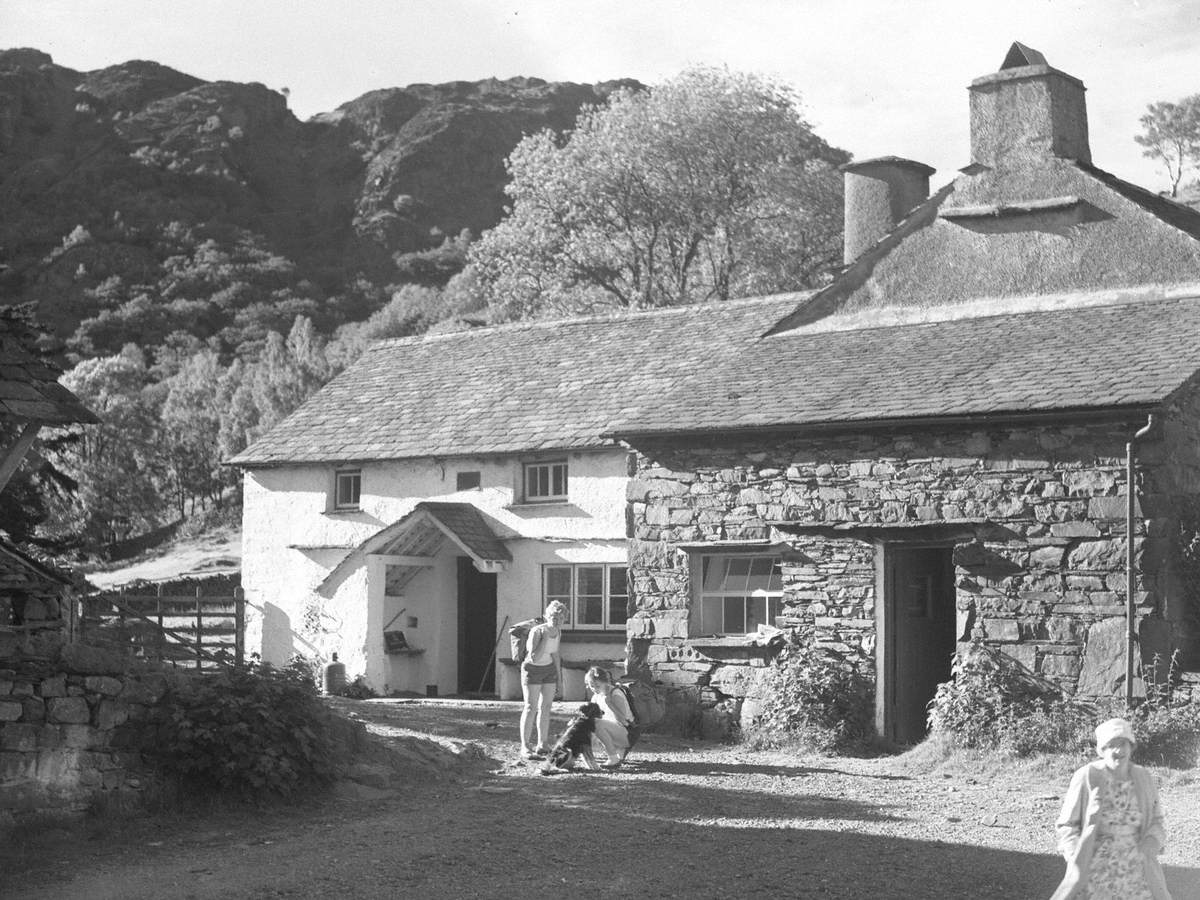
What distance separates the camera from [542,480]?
81.7 feet

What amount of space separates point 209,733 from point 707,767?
5.61 meters

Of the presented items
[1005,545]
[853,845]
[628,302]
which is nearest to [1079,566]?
[1005,545]

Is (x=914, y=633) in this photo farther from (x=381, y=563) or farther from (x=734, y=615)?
(x=381, y=563)

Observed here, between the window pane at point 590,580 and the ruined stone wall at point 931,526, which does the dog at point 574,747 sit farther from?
the window pane at point 590,580

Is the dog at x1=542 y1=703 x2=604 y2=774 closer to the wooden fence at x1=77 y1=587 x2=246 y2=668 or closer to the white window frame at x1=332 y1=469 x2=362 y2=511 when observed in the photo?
the wooden fence at x1=77 y1=587 x2=246 y2=668

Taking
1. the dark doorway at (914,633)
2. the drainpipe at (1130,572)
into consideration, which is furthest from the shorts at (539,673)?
the drainpipe at (1130,572)

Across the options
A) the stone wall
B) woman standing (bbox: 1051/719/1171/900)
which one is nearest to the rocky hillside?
the stone wall

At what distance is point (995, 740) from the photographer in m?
16.5

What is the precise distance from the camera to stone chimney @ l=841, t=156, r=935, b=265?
24.9 metres

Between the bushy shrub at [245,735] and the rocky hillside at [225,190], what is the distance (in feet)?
337

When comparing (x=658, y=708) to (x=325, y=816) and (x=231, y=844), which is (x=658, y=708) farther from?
(x=231, y=844)

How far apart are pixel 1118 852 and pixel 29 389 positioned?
9.15 metres

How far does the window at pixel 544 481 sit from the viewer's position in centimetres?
2470

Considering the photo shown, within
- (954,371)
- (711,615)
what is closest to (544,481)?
A: (711,615)
